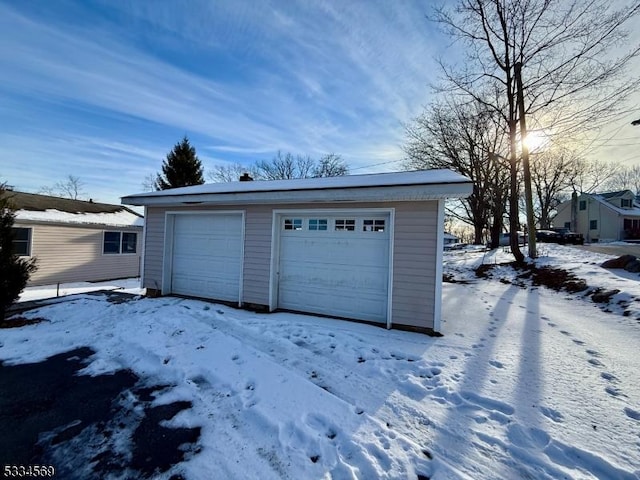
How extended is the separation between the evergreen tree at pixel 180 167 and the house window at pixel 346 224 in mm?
19761

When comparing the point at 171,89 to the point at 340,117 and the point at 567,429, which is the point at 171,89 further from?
the point at 567,429

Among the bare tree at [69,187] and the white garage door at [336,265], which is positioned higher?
the bare tree at [69,187]

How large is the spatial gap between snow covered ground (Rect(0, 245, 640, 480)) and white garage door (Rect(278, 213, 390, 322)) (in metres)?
0.51

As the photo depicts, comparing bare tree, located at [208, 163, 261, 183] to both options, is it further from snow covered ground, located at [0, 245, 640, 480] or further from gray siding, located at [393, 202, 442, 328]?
gray siding, located at [393, 202, 442, 328]

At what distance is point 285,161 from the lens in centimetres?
3234

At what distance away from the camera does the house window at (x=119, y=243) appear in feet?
41.2

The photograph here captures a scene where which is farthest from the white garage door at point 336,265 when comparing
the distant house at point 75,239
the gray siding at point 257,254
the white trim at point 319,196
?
the distant house at point 75,239

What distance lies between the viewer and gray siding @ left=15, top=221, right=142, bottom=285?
10.5 metres

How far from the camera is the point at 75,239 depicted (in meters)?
11.5

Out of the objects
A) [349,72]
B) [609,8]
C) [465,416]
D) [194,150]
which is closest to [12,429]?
[465,416]

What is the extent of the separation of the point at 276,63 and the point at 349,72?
2.35 meters

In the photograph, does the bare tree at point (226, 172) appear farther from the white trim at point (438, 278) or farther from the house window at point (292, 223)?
the white trim at point (438, 278)

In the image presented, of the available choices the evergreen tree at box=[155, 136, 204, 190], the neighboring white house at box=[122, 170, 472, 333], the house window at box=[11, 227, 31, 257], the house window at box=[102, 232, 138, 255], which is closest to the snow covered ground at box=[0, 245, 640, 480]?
the neighboring white house at box=[122, 170, 472, 333]

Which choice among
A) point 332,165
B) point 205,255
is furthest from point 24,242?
point 332,165
